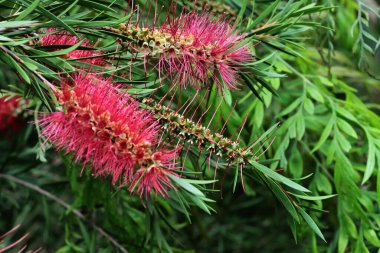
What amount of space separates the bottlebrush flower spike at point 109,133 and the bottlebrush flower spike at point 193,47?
9 cm

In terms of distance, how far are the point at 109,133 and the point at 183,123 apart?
11cm

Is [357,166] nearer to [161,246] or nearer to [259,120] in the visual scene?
[259,120]

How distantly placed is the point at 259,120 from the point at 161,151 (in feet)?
1.69

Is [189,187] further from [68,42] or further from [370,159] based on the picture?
[370,159]

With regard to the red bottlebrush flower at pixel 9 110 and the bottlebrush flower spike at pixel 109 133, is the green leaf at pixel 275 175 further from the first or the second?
the red bottlebrush flower at pixel 9 110

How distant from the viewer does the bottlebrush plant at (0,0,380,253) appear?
65cm

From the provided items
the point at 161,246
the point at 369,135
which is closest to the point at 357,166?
the point at 369,135

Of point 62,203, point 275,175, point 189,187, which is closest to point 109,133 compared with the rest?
point 189,187

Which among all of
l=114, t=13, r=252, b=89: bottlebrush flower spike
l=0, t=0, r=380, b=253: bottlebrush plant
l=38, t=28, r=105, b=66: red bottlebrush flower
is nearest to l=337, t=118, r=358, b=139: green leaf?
l=0, t=0, r=380, b=253: bottlebrush plant

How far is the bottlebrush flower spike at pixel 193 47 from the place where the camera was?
27.5 inches

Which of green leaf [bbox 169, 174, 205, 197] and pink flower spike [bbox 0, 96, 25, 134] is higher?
green leaf [bbox 169, 174, 205, 197]

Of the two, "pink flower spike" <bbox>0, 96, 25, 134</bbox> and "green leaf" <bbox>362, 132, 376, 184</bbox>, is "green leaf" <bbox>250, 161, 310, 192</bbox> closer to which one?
"green leaf" <bbox>362, 132, 376, 184</bbox>

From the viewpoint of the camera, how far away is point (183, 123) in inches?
27.0

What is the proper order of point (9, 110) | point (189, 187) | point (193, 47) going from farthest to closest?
1. point (9, 110)
2. point (193, 47)
3. point (189, 187)
